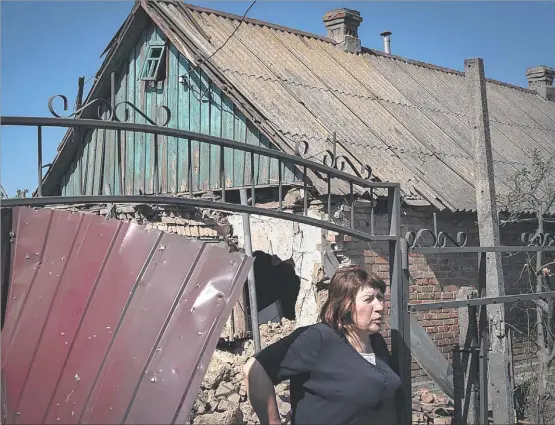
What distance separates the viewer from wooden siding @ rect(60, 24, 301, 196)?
865 centimetres

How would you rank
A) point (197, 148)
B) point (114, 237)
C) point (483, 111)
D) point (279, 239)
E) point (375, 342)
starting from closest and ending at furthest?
point (114, 237), point (375, 342), point (483, 111), point (279, 239), point (197, 148)

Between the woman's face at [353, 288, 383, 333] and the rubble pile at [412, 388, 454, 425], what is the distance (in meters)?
3.75

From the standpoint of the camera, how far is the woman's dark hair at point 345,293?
128 inches

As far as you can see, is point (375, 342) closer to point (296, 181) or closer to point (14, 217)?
point (14, 217)

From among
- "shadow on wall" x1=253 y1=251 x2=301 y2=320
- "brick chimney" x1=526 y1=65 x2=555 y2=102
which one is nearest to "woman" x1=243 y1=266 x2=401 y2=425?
"shadow on wall" x1=253 y1=251 x2=301 y2=320

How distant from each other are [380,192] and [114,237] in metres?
4.95

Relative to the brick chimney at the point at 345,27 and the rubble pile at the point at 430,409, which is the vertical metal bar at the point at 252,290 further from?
the brick chimney at the point at 345,27

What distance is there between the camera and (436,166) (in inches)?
373

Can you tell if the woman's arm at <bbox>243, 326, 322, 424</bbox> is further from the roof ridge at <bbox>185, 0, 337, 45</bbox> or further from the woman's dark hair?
the roof ridge at <bbox>185, 0, 337, 45</bbox>

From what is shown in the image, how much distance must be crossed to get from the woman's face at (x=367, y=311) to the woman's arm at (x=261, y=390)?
488 mm

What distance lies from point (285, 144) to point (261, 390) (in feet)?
16.8

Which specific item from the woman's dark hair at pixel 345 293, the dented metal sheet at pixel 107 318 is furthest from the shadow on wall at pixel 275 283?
the dented metal sheet at pixel 107 318

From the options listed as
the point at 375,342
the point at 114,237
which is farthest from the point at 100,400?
the point at 375,342

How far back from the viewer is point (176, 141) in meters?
9.43
